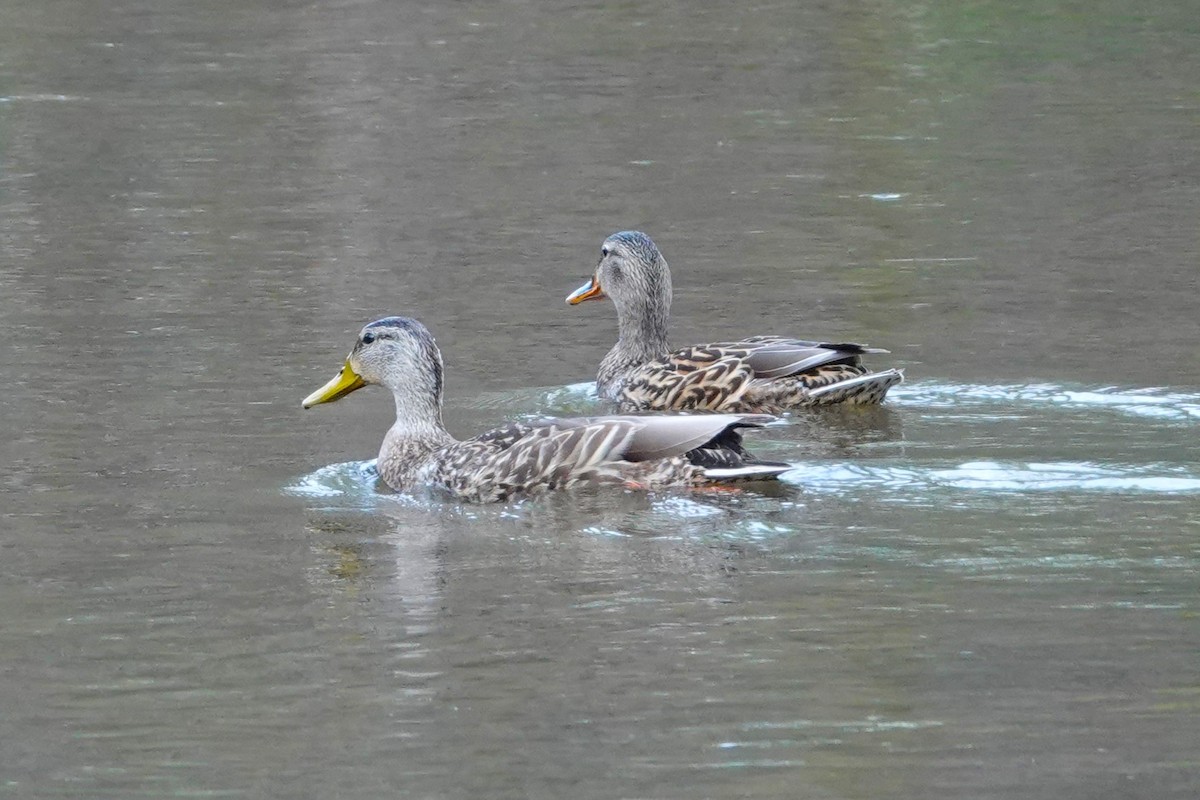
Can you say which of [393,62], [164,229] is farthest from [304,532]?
[393,62]

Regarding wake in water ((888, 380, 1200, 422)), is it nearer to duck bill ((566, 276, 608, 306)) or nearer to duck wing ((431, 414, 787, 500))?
duck wing ((431, 414, 787, 500))

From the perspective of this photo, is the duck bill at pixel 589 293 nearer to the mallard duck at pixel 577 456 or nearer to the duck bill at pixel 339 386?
the duck bill at pixel 339 386

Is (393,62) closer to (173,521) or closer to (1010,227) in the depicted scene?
(1010,227)

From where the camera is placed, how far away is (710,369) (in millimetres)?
12109

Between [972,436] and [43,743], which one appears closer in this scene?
[43,743]

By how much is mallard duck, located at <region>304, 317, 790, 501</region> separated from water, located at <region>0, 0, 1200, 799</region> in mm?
149

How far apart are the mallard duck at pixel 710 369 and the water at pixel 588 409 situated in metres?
0.22

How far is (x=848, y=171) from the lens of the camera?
18188mm

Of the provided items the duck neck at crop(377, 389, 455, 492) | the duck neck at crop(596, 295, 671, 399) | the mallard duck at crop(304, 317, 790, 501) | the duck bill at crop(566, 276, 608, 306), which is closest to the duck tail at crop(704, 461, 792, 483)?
the mallard duck at crop(304, 317, 790, 501)

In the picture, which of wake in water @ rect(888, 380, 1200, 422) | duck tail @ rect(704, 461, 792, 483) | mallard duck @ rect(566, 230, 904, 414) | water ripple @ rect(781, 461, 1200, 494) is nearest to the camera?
water ripple @ rect(781, 461, 1200, 494)

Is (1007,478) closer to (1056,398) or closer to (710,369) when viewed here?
(1056,398)

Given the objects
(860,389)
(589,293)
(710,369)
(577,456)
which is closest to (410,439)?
(577,456)

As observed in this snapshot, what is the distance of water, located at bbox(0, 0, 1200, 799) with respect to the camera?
688 centimetres

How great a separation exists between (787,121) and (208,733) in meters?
14.3
